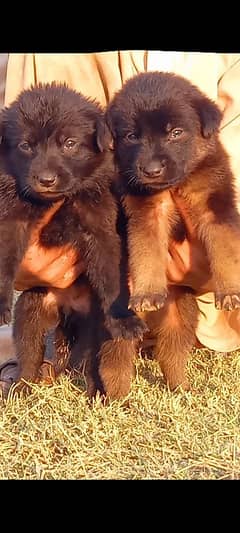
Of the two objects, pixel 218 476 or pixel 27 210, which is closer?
pixel 218 476

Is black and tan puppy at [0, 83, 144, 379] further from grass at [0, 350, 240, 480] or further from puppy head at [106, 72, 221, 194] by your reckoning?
grass at [0, 350, 240, 480]

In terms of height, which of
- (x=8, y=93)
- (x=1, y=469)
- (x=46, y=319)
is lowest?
(x=1, y=469)

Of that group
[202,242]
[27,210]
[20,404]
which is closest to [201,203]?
[202,242]

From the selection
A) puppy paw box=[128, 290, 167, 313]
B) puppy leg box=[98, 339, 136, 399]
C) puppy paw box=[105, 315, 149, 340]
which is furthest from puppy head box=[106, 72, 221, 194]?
puppy leg box=[98, 339, 136, 399]

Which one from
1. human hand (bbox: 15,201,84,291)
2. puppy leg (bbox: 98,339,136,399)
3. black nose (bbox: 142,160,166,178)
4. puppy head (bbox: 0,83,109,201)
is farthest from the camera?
human hand (bbox: 15,201,84,291)

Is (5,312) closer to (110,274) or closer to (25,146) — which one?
(110,274)

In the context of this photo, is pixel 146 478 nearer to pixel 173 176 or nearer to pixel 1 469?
pixel 1 469

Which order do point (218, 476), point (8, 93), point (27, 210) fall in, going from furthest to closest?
point (8, 93)
point (27, 210)
point (218, 476)
